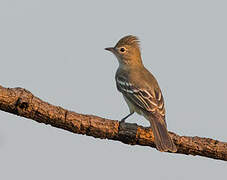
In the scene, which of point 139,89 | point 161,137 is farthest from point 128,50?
point 161,137

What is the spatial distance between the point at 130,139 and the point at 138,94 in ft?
7.06

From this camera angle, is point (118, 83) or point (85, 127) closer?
point (85, 127)

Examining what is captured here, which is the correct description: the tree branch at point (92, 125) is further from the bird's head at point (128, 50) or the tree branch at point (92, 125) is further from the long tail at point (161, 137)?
the bird's head at point (128, 50)

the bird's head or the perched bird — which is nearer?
the perched bird

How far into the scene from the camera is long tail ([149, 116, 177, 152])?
7300 mm

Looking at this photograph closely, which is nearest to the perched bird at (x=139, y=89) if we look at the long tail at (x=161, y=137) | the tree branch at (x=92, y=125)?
the long tail at (x=161, y=137)

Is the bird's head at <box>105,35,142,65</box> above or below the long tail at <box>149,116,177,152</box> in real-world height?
above

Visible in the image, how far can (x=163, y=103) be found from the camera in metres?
9.41

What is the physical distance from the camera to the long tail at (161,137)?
7300 millimetres

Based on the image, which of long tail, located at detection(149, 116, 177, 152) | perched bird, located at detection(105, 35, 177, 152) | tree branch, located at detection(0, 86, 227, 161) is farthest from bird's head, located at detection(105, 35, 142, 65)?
tree branch, located at detection(0, 86, 227, 161)

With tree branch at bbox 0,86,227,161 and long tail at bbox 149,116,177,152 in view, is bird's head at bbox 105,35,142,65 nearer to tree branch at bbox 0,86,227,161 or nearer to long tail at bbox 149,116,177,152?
long tail at bbox 149,116,177,152

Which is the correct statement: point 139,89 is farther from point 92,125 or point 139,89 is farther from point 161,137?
point 92,125

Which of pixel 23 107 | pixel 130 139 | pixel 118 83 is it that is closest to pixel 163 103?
pixel 118 83

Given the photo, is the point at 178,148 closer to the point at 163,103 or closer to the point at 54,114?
the point at 163,103
